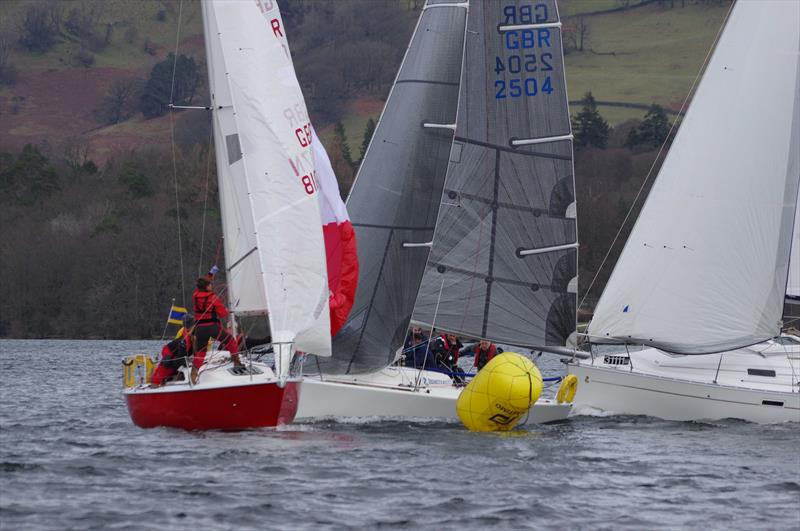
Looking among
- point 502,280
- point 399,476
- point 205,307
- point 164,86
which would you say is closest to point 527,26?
point 502,280

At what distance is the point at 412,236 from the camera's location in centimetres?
2078

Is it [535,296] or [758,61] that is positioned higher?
[758,61]

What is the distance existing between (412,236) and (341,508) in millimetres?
7494

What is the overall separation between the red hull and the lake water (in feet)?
0.62

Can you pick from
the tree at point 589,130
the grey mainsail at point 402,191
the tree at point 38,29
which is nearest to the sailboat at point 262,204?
the grey mainsail at point 402,191

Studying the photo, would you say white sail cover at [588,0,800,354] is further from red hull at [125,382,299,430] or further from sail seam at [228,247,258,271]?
red hull at [125,382,299,430]

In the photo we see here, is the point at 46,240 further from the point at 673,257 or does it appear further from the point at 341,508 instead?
the point at 341,508

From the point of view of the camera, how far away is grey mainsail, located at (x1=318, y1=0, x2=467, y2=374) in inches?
807

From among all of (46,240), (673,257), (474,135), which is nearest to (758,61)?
(673,257)

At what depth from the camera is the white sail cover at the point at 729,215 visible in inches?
885

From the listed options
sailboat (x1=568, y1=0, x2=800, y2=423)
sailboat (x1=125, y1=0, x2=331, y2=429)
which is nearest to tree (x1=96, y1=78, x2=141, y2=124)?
sailboat (x1=568, y1=0, x2=800, y2=423)

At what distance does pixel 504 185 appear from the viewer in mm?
21875

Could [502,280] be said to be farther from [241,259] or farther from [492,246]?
[241,259]

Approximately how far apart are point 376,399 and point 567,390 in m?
3.12
